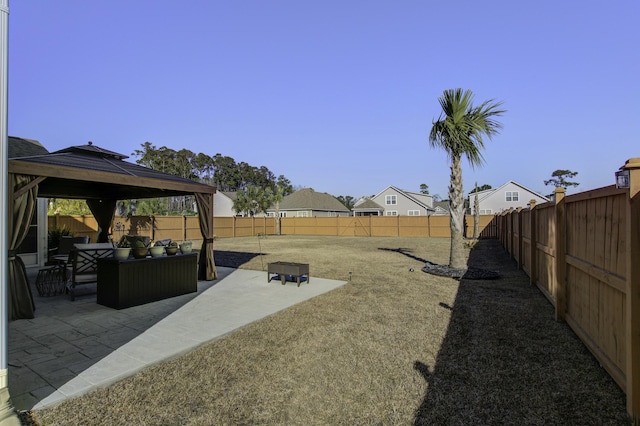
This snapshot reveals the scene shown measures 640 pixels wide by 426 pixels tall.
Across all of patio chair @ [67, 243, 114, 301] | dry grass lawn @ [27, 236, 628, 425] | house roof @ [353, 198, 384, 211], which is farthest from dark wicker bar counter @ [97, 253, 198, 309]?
house roof @ [353, 198, 384, 211]

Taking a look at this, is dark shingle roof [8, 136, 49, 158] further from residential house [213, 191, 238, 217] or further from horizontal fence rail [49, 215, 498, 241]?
residential house [213, 191, 238, 217]

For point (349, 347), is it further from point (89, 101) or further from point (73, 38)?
point (89, 101)

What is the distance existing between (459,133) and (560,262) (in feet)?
17.4

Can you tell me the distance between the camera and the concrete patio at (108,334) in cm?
288

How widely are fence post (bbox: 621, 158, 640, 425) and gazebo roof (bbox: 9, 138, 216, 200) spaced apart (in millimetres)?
6461

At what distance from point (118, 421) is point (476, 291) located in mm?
6275

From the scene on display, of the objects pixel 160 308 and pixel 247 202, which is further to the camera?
pixel 247 202

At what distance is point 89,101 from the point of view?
520 inches

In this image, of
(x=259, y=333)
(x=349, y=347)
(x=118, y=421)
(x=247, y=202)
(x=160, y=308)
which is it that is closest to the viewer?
(x=118, y=421)

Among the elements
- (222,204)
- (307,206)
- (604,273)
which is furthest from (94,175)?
(222,204)

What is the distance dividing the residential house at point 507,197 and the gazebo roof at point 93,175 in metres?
31.1

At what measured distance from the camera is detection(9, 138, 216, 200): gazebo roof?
14.5ft

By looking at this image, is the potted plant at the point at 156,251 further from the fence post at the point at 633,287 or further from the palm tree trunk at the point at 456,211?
the palm tree trunk at the point at 456,211

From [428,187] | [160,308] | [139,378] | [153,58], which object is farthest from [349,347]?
[428,187]
